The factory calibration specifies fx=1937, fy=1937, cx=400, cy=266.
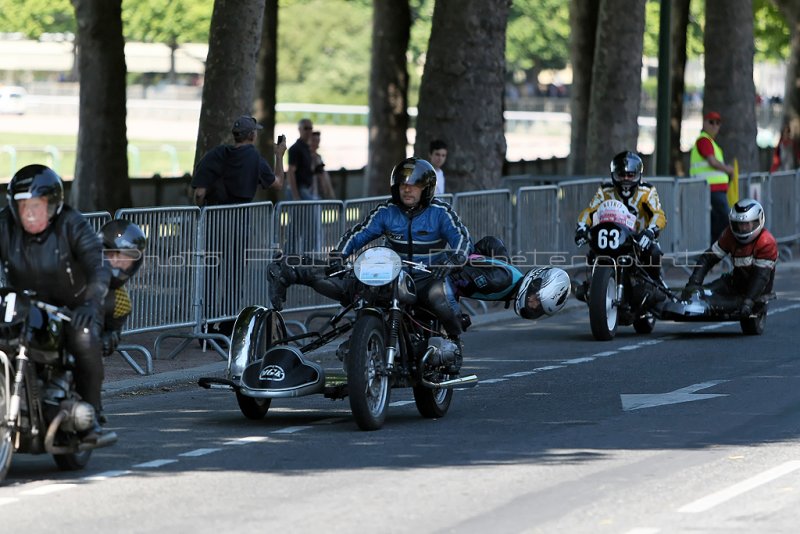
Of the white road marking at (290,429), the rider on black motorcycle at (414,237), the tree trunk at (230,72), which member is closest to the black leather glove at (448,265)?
the rider on black motorcycle at (414,237)

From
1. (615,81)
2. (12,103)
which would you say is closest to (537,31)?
(12,103)

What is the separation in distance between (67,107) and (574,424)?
73.6 metres

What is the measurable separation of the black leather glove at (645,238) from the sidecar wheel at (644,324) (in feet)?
3.04

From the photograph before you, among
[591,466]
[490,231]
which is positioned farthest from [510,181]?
[591,466]

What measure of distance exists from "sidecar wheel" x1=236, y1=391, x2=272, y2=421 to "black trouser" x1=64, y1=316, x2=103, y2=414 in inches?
96.2

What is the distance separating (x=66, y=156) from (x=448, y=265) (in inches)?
1694

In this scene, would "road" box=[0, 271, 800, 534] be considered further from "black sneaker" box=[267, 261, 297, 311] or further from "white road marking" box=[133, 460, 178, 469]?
"black sneaker" box=[267, 261, 297, 311]

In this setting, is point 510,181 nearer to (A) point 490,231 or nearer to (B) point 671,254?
(B) point 671,254

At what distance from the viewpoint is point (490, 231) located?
838 inches

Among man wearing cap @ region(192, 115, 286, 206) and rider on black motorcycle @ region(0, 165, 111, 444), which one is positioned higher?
man wearing cap @ region(192, 115, 286, 206)

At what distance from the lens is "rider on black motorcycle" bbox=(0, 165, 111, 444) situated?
9.74 m

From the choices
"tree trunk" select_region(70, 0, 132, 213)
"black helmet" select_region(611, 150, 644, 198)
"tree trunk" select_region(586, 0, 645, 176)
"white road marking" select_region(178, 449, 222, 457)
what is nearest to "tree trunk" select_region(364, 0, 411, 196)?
"tree trunk" select_region(586, 0, 645, 176)

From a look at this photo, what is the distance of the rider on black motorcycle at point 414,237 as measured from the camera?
40.6ft

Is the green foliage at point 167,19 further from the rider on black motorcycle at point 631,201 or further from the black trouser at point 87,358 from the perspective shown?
the black trouser at point 87,358
